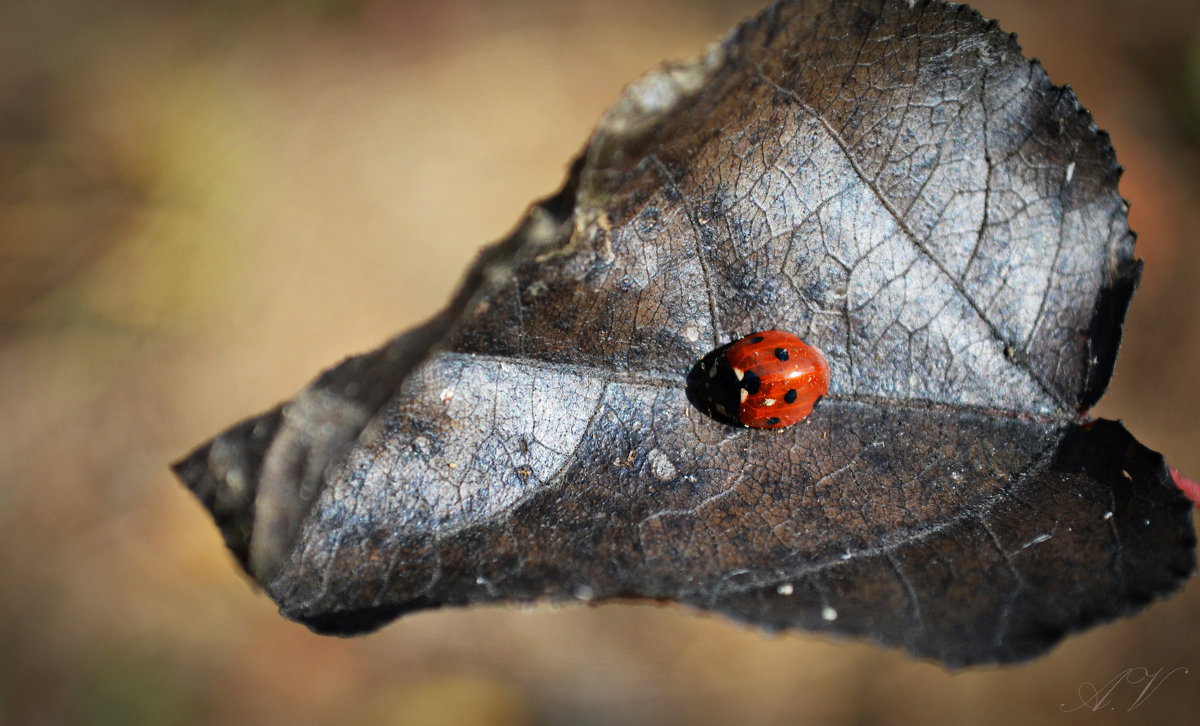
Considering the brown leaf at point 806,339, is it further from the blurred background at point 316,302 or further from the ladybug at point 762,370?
the blurred background at point 316,302

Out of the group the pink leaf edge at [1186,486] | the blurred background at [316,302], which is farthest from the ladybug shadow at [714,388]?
the blurred background at [316,302]

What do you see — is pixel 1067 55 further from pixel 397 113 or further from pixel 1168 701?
pixel 397 113

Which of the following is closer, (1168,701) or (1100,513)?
(1100,513)

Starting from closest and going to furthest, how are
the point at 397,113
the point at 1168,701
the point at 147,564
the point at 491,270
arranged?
the point at 491,270 < the point at 1168,701 < the point at 147,564 < the point at 397,113

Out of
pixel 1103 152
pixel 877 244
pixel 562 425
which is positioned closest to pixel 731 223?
pixel 877 244

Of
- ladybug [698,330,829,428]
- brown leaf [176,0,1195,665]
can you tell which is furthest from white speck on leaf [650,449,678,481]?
ladybug [698,330,829,428]

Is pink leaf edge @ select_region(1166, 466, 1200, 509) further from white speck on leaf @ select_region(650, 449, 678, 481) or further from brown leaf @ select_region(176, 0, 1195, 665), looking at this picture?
white speck on leaf @ select_region(650, 449, 678, 481)
